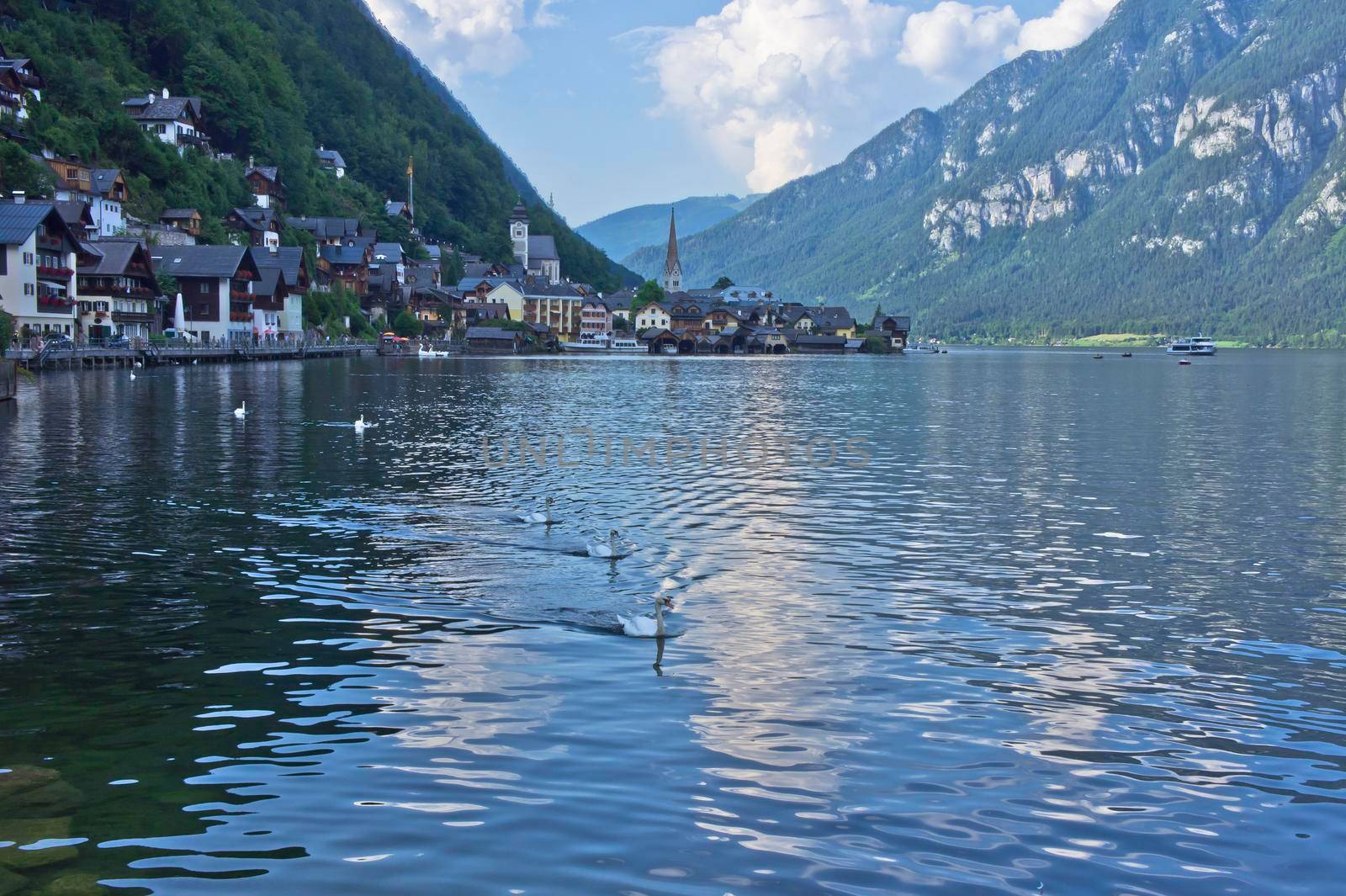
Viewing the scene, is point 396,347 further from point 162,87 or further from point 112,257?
point 112,257

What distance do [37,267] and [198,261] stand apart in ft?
90.5

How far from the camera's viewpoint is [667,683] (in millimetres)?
15680

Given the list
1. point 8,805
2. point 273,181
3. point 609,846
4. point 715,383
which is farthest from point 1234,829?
point 273,181

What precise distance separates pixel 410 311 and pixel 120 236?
79.1 meters

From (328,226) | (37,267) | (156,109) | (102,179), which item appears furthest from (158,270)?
(328,226)

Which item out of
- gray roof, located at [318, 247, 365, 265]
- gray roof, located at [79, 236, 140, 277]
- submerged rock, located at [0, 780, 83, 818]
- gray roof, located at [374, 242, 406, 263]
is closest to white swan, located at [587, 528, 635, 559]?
submerged rock, located at [0, 780, 83, 818]

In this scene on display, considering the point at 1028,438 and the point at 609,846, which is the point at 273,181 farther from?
the point at 609,846

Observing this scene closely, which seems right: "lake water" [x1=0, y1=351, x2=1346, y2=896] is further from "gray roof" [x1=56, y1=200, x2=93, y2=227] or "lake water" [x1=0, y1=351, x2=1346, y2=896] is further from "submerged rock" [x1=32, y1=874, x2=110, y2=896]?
"gray roof" [x1=56, y1=200, x2=93, y2=227]

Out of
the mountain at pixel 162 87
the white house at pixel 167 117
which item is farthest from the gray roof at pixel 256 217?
the white house at pixel 167 117

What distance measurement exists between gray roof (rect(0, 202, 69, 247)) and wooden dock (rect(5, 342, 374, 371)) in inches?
317

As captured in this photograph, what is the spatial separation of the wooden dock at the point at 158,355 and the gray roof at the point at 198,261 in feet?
25.7

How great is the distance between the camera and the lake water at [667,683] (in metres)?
10.7

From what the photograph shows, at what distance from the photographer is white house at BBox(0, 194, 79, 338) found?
81.9m

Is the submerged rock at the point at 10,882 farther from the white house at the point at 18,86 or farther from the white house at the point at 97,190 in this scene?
the white house at the point at 18,86
